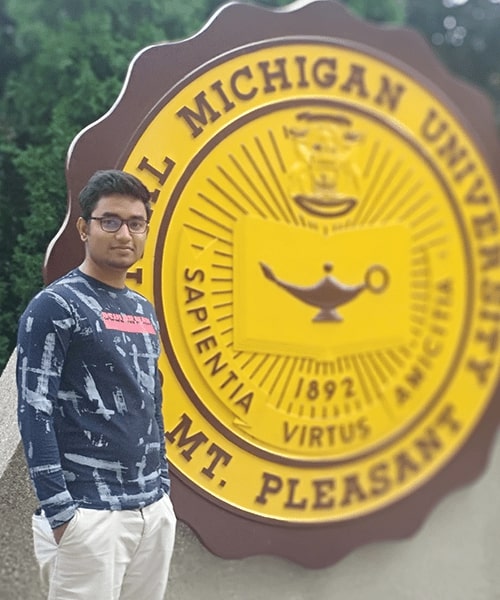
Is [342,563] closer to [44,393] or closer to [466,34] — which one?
[44,393]

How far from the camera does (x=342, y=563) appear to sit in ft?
10.4

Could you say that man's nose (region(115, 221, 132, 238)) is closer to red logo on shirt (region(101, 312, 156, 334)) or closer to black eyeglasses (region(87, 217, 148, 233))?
black eyeglasses (region(87, 217, 148, 233))

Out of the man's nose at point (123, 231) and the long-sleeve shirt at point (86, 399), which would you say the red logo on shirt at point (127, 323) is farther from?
the man's nose at point (123, 231)

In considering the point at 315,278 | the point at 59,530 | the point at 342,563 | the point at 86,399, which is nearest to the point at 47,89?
the point at 315,278

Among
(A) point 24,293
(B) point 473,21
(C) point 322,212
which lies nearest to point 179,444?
(A) point 24,293

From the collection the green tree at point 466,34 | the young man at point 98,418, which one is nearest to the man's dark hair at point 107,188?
the young man at point 98,418

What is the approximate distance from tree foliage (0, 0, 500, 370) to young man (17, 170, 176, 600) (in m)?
0.95

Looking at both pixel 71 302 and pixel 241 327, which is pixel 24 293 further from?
pixel 71 302

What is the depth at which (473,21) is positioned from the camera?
372 centimetres

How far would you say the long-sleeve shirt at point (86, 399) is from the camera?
6.18ft

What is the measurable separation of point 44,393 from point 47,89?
1704 mm

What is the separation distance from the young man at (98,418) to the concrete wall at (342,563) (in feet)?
1.77

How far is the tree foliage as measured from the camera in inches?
119

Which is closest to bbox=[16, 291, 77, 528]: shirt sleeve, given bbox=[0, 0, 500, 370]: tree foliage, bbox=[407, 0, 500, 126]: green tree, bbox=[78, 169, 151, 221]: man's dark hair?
bbox=[78, 169, 151, 221]: man's dark hair
